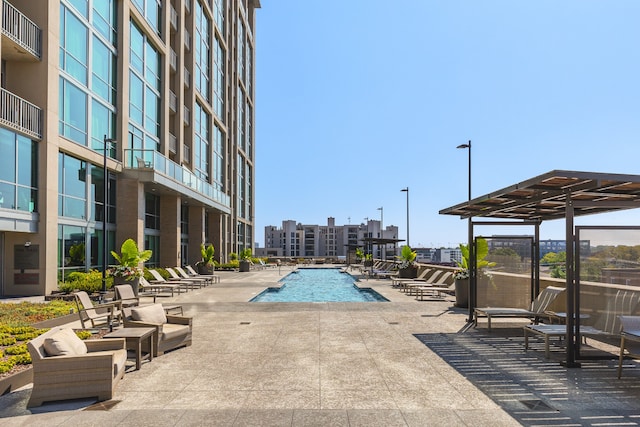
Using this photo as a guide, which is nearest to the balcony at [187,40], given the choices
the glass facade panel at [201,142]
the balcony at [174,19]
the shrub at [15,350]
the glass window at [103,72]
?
the balcony at [174,19]

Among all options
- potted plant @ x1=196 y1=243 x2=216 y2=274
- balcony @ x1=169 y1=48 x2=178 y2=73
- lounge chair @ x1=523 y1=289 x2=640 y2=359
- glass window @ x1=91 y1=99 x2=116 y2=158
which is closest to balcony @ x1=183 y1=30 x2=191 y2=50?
balcony @ x1=169 y1=48 x2=178 y2=73

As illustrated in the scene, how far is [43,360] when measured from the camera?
221 inches

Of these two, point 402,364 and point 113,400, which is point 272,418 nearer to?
point 113,400

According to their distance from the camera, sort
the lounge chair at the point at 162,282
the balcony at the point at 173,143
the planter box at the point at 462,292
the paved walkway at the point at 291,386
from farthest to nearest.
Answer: the balcony at the point at 173,143 → the lounge chair at the point at 162,282 → the planter box at the point at 462,292 → the paved walkway at the point at 291,386

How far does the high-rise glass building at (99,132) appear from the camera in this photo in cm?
1683

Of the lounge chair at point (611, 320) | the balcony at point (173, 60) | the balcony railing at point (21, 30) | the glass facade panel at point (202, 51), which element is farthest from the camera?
the glass facade panel at point (202, 51)

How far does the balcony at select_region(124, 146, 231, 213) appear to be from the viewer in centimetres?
2378

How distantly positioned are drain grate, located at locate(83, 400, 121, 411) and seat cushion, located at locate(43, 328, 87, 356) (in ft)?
2.61

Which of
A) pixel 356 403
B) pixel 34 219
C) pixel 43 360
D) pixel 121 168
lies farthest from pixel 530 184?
pixel 121 168

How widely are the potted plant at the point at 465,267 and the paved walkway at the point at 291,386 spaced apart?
9.93 feet

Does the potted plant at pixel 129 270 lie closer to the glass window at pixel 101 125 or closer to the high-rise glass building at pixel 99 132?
the high-rise glass building at pixel 99 132

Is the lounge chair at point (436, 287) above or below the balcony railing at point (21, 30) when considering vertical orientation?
below

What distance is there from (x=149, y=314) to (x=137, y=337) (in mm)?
1523

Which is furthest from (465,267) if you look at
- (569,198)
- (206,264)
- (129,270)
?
(206,264)
